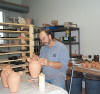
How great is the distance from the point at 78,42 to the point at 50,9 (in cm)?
191

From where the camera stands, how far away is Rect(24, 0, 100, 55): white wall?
413 centimetres

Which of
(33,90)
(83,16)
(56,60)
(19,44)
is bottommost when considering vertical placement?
(33,90)

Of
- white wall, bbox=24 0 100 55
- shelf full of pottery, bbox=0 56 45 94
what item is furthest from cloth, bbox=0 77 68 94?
white wall, bbox=24 0 100 55

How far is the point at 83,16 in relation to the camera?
446 centimetres

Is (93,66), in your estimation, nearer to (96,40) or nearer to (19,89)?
(96,40)

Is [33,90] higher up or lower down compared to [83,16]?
lower down

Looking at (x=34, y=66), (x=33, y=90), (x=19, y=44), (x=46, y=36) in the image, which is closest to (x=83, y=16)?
(x=19, y=44)

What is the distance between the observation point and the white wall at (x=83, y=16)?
4.13 metres

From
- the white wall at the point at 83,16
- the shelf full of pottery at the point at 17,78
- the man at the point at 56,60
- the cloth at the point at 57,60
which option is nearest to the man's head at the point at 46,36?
the man at the point at 56,60

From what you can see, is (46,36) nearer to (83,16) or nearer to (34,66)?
(34,66)

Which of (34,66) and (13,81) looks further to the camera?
(34,66)

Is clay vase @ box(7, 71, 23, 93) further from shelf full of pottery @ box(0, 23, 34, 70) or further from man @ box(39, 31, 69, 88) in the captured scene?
shelf full of pottery @ box(0, 23, 34, 70)

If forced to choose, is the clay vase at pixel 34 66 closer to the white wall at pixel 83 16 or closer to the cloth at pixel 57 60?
the cloth at pixel 57 60

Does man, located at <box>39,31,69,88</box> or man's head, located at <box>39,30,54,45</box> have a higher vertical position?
man's head, located at <box>39,30,54,45</box>
